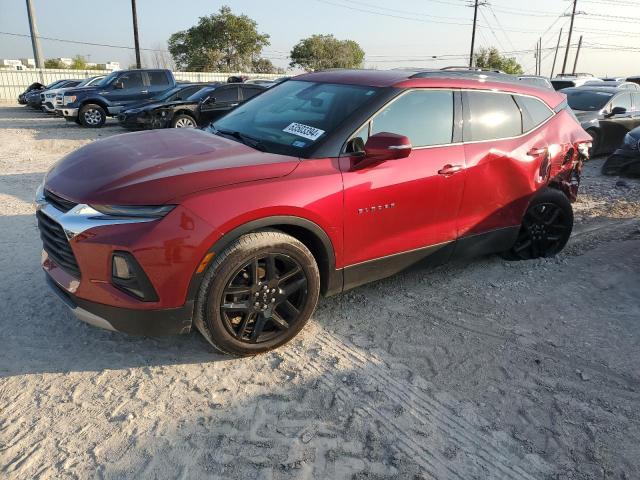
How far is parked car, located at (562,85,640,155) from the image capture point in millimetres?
9898

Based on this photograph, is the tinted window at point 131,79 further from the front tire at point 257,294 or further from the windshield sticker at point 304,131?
the front tire at point 257,294

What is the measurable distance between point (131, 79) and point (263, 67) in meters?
45.5

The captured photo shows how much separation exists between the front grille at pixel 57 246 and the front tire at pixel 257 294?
2.43 ft

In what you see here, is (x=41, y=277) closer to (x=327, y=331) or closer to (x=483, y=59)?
(x=327, y=331)

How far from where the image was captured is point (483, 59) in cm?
5622

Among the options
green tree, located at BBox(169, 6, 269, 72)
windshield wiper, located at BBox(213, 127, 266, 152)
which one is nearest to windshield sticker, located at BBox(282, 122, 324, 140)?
windshield wiper, located at BBox(213, 127, 266, 152)

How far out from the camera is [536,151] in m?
4.25

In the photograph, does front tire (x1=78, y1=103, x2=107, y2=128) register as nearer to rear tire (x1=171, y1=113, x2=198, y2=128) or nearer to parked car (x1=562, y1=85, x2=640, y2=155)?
rear tire (x1=171, y1=113, x2=198, y2=128)

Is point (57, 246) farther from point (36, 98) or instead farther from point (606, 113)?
point (36, 98)

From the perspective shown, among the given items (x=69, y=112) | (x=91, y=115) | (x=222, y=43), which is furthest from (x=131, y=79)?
(x=222, y=43)

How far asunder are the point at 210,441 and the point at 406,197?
1991 mm

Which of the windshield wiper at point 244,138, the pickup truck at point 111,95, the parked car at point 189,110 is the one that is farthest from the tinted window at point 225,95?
the windshield wiper at point 244,138

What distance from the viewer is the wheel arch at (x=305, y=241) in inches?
106

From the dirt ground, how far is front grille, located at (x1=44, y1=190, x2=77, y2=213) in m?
0.94
